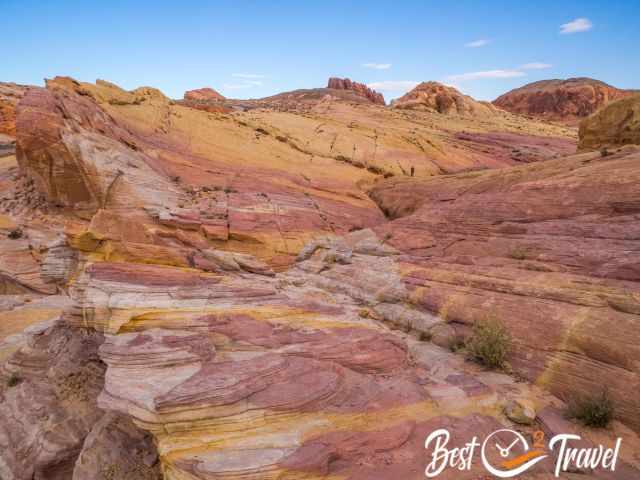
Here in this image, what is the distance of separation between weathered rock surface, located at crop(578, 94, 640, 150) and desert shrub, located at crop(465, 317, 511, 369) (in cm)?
1552

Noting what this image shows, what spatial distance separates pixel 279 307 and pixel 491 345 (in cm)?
486

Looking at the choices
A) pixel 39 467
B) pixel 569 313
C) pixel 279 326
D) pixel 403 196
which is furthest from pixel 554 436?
pixel 403 196

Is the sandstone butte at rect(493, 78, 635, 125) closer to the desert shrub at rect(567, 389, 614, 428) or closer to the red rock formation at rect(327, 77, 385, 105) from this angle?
the red rock formation at rect(327, 77, 385, 105)

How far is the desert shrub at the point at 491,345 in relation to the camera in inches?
323

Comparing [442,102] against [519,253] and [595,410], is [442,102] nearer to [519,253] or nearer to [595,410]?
[519,253]

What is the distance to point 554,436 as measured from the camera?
21.3 ft

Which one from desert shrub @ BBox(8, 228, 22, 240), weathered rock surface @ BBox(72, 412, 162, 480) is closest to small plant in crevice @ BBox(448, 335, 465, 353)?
weathered rock surface @ BBox(72, 412, 162, 480)

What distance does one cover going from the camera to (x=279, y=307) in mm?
9383

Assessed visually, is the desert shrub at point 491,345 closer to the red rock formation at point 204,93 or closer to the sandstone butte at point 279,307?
the sandstone butte at point 279,307

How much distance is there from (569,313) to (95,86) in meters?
24.7

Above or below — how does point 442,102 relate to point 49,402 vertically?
above

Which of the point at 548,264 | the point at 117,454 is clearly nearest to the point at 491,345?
the point at 548,264

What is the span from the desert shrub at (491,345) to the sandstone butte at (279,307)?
28 centimetres

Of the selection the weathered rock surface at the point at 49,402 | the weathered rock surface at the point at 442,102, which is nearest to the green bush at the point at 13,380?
the weathered rock surface at the point at 49,402
